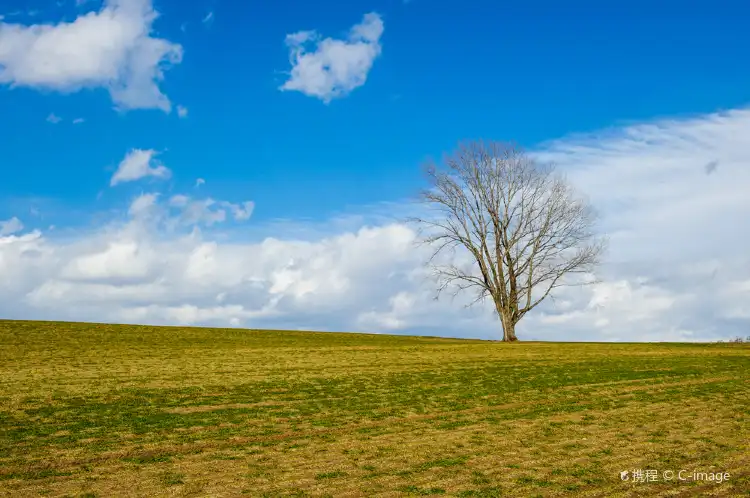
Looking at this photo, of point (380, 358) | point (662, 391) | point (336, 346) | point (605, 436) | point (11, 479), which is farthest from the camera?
point (336, 346)

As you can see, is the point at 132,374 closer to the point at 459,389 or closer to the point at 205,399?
the point at 205,399

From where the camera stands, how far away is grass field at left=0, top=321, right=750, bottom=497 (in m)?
12.3

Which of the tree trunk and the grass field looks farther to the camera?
the tree trunk

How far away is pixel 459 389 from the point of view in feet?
83.9

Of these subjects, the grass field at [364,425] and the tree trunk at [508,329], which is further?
the tree trunk at [508,329]

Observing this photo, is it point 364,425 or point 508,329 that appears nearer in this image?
point 364,425

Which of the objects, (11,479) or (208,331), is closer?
(11,479)

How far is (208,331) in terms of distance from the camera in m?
57.1

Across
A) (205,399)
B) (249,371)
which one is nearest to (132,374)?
(249,371)

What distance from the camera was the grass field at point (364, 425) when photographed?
484 inches

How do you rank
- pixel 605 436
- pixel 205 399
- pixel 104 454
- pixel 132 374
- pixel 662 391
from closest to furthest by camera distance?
1. pixel 104 454
2. pixel 605 436
3. pixel 205 399
4. pixel 662 391
5. pixel 132 374

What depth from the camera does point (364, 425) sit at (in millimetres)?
18266

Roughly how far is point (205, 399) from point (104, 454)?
314 inches

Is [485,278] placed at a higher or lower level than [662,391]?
higher
